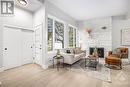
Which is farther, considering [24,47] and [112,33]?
[112,33]

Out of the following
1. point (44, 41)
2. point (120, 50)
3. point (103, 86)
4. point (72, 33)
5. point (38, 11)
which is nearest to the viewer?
point (103, 86)

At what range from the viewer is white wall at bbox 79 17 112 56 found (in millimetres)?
7251

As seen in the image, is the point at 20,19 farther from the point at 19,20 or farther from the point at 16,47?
the point at 16,47

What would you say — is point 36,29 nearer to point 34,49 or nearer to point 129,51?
point 34,49

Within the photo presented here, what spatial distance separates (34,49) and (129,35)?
21.1 ft

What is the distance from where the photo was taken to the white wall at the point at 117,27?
6825mm

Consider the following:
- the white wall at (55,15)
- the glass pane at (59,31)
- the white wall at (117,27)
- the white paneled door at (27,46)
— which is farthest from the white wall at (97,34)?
the white paneled door at (27,46)

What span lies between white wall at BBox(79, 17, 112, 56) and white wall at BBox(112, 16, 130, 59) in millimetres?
301

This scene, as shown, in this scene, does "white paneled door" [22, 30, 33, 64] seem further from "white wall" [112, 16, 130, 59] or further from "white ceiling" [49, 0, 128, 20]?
"white wall" [112, 16, 130, 59]

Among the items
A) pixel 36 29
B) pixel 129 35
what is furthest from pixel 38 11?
pixel 129 35

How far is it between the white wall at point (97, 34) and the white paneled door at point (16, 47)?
458cm

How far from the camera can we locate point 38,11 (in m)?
5.19

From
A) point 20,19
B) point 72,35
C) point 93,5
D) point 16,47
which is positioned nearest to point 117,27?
point 93,5

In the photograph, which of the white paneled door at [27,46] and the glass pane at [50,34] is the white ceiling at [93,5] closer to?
the glass pane at [50,34]
